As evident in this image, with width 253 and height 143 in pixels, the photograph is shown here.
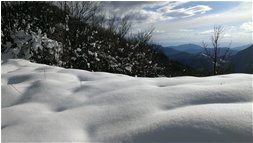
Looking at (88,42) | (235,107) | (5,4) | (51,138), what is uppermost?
(5,4)

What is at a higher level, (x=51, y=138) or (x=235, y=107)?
(x=235, y=107)

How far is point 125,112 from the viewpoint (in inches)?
93.4

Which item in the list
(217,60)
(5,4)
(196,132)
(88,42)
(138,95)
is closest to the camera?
(196,132)

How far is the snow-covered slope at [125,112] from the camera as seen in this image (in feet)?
6.31

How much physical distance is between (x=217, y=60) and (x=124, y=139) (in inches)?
822

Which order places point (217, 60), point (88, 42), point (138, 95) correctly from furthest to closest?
point (217, 60) → point (88, 42) → point (138, 95)

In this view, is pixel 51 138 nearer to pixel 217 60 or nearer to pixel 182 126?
pixel 182 126

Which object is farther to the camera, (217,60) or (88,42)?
(217,60)

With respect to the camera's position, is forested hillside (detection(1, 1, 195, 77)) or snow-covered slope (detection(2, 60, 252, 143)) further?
forested hillside (detection(1, 1, 195, 77))

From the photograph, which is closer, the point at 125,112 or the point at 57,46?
the point at 125,112

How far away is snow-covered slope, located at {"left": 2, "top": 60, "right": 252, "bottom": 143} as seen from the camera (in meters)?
1.92

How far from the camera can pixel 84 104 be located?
108 inches

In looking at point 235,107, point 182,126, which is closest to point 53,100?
point 182,126

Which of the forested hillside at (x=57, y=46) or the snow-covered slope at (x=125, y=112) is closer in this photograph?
the snow-covered slope at (x=125, y=112)
